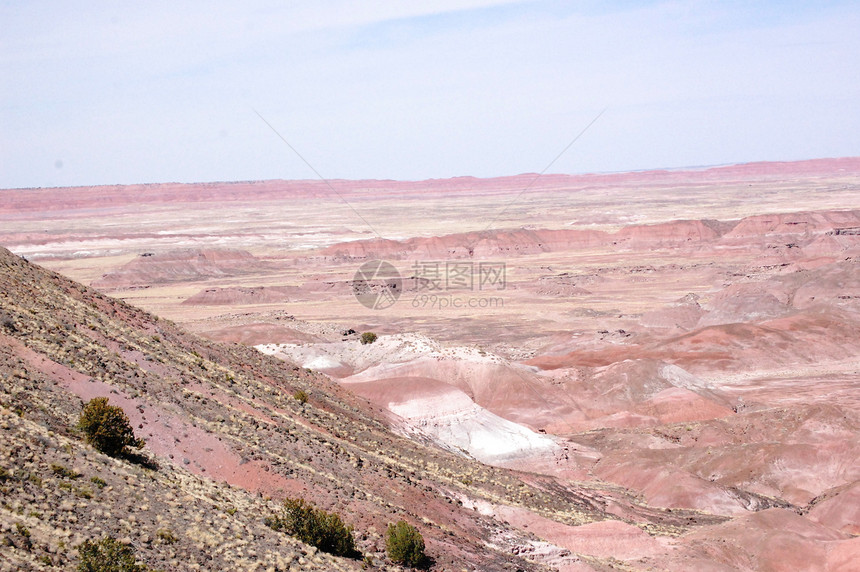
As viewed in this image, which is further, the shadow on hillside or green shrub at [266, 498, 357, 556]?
the shadow on hillside

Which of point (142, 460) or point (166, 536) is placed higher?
point (142, 460)

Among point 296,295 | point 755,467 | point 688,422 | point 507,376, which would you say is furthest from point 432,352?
point 296,295

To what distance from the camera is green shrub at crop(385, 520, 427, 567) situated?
15.4 meters

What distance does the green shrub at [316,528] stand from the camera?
14.8 m

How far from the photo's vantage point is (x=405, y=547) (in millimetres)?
15445

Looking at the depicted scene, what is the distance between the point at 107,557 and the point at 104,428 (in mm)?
4204

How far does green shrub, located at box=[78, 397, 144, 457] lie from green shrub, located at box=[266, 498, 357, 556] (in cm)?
309

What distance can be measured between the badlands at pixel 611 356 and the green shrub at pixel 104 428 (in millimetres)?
3323

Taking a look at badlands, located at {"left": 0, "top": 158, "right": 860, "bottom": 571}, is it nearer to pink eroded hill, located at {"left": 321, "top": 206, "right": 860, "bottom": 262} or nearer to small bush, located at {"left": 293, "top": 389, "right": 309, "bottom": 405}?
pink eroded hill, located at {"left": 321, "top": 206, "right": 860, "bottom": 262}

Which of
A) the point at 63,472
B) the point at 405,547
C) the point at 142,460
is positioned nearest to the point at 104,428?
the point at 142,460

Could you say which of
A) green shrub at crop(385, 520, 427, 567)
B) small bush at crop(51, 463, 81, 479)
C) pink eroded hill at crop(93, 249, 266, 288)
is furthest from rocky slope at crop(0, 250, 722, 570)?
pink eroded hill at crop(93, 249, 266, 288)

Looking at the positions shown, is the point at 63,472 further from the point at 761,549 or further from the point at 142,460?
the point at 761,549

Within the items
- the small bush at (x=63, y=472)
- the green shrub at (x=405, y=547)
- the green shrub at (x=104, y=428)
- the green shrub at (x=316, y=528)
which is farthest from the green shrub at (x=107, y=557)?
the green shrub at (x=405, y=547)

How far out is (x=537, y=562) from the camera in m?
18.6
